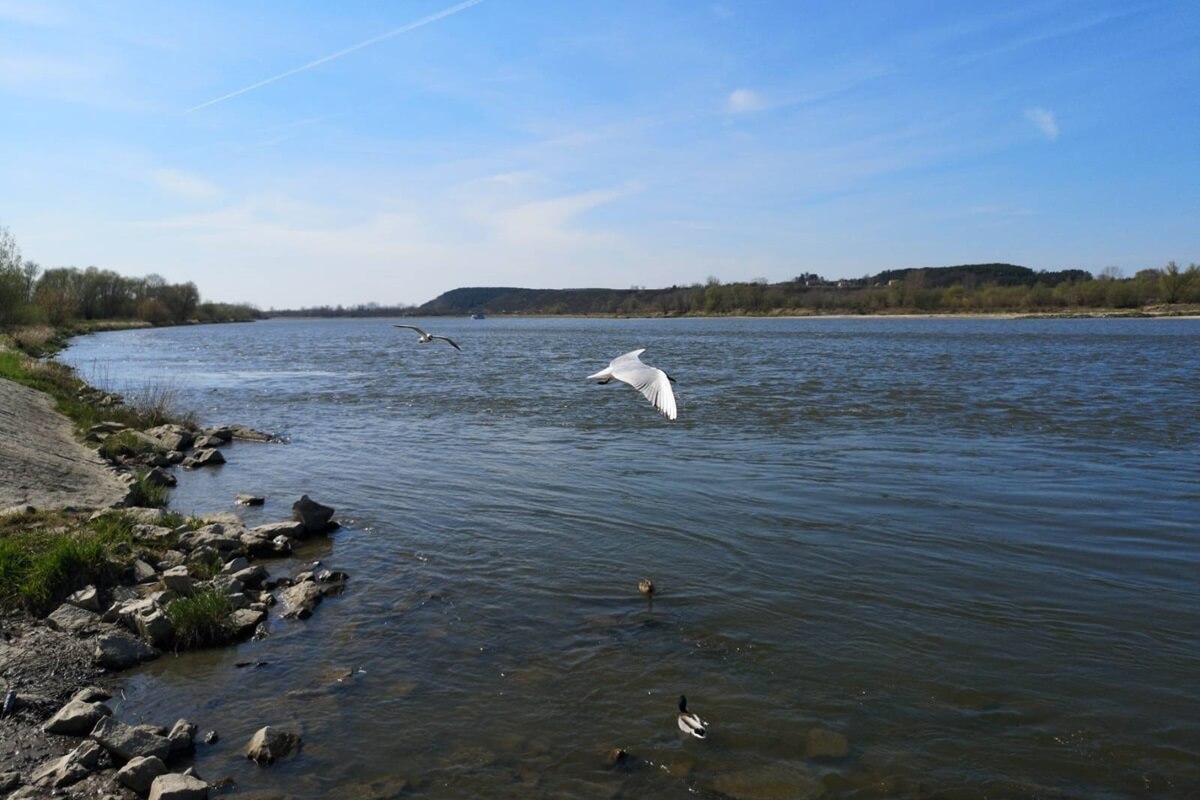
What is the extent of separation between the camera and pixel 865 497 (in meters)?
13.3

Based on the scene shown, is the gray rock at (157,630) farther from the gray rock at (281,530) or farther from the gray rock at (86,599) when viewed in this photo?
the gray rock at (281,530)

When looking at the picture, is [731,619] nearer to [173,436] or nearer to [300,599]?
[300,599]

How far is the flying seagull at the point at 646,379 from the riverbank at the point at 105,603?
4579 mm

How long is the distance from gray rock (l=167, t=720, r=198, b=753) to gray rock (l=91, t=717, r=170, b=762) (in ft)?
0.24

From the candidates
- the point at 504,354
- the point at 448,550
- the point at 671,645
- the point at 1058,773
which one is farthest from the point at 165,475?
the point at 504,354

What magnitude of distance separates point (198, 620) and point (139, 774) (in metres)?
2.59

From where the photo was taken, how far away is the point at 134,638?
750cm

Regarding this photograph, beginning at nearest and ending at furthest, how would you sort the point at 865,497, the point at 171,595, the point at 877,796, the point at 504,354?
the point at 877,796 < the point at 171,595 < the point at 865,497 < the point at 504,354

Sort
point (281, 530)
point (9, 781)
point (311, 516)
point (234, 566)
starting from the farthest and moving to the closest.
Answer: point (311, 516) → point (281, 530) → point (234, 566) → point (9, 781)

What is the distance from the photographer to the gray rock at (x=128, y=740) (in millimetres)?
5570

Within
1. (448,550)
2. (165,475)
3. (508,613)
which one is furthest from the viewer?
(165,475)

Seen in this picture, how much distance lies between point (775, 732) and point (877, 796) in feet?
3.14

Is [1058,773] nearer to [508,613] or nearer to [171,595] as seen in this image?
[508,613]

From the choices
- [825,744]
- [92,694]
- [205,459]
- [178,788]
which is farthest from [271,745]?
[205,459]
